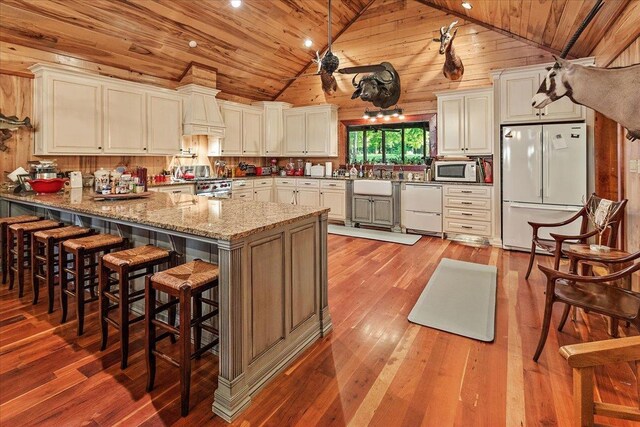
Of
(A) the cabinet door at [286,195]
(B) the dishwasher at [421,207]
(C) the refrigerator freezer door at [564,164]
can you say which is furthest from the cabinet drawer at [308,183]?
(C) the refrigerator freezer door at [564,164]

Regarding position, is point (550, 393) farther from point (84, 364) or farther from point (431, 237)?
point (431, 237)

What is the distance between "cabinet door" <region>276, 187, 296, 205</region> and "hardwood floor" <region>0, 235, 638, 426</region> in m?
4.46

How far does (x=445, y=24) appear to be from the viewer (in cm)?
558

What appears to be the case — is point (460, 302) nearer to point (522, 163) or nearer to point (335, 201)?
point (522, 163)

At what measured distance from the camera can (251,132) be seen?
7051 mm

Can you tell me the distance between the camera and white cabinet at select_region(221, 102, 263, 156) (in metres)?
6.53

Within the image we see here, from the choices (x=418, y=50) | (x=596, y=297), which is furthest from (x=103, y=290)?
(x=418, y=50)

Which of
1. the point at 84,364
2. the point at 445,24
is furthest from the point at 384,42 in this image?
the point at 84,364

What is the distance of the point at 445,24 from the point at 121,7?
477 centimetres

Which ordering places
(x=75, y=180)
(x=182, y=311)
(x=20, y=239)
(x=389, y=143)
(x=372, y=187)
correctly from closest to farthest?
(x=182, y=311)
(x=20, y=239)
(x=75, y=180)
(x=372, y=187)
(x=389, y=143)

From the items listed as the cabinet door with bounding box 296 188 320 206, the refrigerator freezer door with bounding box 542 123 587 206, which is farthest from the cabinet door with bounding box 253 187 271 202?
the refrigerator freezer door with bounding box 542 123 587 206

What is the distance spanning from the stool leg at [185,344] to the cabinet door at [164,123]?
4213 mm

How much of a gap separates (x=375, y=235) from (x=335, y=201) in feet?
4.03

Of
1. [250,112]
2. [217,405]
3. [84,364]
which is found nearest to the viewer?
[217,405]
